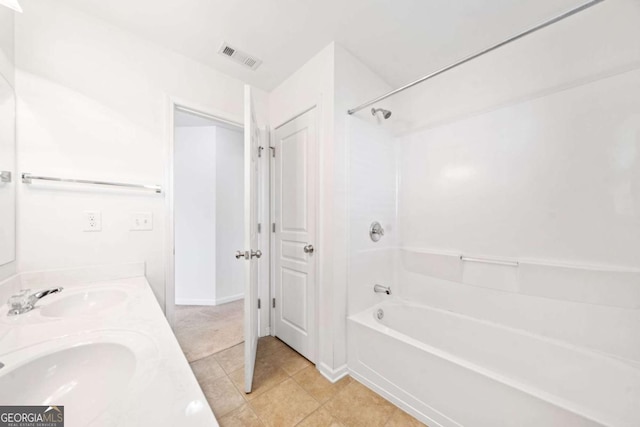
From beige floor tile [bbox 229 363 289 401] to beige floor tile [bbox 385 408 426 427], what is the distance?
0.73m

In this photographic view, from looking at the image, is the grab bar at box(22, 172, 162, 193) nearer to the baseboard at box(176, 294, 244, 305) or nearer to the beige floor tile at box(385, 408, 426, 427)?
the baseboard at box(176, 294, 244, 305)

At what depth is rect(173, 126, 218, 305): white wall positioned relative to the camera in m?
3.01

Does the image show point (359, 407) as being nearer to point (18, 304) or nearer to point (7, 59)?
point (18, 304)

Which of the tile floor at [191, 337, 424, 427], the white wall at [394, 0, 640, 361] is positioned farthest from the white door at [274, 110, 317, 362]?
the white wall at [394, 0, 640, 361]

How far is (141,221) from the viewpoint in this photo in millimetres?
1534

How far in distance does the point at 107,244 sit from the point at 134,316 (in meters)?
0.87

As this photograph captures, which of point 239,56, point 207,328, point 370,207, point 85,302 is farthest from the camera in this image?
point 207,328

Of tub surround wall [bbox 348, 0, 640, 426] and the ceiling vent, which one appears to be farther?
the ceiling vent

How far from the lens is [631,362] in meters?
1.19

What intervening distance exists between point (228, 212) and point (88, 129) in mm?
1870

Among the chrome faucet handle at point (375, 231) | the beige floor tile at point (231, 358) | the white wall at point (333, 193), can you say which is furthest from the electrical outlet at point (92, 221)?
the chrome faucet handle at point (375, 231)

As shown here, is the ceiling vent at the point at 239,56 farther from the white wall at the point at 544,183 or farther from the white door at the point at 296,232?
the white wall at the point at 544,183

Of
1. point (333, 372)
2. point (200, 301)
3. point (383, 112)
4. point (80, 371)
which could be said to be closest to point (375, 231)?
point (383, 112)

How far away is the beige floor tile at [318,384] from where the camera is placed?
4.74ft
